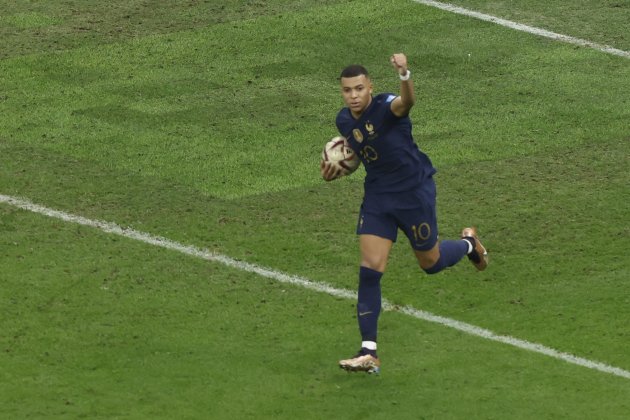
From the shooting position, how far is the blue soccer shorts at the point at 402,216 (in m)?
11.3

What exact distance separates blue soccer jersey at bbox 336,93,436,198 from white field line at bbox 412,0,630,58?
26.8 ft

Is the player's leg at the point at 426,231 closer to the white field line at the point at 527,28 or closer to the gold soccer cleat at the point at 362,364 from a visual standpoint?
the gold soccer cleat at the point at 362,364

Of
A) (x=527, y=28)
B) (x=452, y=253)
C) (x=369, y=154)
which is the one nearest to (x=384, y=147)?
(x=369, y=154)

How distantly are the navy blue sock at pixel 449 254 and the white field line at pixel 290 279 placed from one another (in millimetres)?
384

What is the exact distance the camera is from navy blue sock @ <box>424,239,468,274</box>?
39.1 ft

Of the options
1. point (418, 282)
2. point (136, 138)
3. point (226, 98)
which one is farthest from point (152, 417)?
point (226, 98)

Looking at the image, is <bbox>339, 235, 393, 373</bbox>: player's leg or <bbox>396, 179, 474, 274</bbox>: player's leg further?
<bbox>396, 179, 474, 274</bbox>: player's leg

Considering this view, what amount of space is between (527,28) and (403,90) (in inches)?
364

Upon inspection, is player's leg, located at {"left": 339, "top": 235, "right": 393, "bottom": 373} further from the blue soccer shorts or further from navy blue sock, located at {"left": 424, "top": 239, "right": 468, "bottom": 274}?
navy blue sock, located at {"left": 424, "top": 239, "right": 468, "bottom": 274}

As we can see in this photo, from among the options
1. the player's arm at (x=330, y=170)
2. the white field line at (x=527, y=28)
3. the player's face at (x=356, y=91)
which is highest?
the player's face at (x=356, y=91)

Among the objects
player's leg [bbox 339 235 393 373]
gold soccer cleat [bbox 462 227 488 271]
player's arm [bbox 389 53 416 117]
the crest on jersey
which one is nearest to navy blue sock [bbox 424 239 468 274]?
gold soccer cleat [bbox 462 227 488 271]

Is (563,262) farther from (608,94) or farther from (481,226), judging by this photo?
(608,94)

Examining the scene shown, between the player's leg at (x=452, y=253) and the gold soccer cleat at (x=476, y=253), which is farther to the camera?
the gold soccer cleat at (x=476, y=253)

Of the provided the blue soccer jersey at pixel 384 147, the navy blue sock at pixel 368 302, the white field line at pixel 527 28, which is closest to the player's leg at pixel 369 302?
the navy blue sock at pixel 368 302
